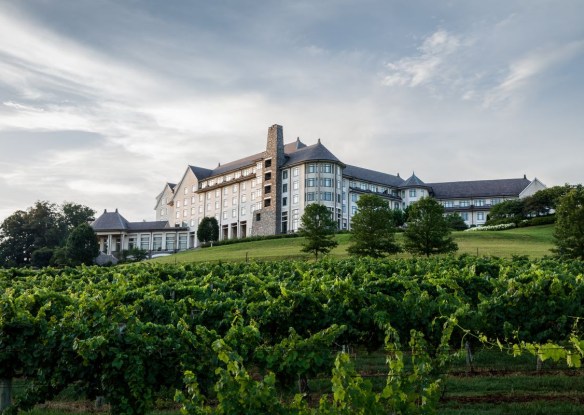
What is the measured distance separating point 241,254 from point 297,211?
24.0 m

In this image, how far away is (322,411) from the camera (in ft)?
19.0

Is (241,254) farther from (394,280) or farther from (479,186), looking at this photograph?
(479,186)

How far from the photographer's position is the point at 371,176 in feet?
343

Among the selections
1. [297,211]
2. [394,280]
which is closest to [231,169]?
[297,211]

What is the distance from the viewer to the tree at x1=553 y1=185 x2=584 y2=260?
1641 inches

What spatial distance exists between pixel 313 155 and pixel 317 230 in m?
32.1

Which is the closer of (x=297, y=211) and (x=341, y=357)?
(x=341, y=357)

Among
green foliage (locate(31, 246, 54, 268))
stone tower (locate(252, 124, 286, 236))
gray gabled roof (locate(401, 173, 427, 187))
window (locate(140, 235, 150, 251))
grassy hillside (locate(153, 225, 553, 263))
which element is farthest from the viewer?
gray gabled roof (locate(401, 173, 427, 187))

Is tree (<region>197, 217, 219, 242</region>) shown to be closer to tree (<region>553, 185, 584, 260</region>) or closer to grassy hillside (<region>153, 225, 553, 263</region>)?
grassy hillside (<region>153, 225, 553, 263</region>)

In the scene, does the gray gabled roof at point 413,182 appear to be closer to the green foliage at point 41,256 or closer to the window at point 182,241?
the window at point 182,241

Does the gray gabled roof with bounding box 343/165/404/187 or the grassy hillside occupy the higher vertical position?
the gray gabled roof with bounding box 343/165/404/187

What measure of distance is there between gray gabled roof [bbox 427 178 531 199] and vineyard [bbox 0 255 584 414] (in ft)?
336

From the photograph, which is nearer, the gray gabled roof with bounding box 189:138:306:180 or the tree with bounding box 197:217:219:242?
the tree with bounding box 197:217:219:242

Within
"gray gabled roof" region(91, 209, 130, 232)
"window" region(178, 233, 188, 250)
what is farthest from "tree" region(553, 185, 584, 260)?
"gray gabled roof" region(91, 209, 130, 232)
